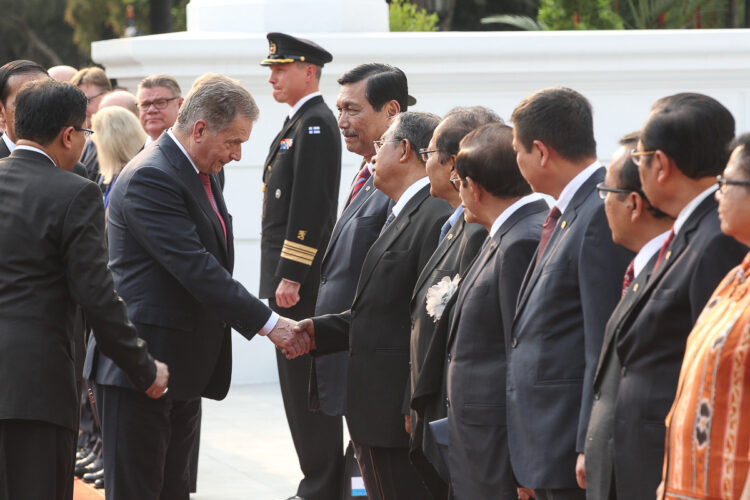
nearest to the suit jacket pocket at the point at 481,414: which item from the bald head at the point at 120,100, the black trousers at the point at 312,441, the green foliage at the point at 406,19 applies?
the black trousers at the point at 312,441

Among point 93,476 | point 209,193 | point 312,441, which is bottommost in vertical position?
point 93,476

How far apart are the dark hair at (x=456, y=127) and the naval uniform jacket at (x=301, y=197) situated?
1.92 m

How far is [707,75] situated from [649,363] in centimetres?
628

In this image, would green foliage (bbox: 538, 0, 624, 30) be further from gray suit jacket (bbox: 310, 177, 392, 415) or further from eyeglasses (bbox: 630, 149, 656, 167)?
eyeglasses (bbox: 630, 149, 656, 167)

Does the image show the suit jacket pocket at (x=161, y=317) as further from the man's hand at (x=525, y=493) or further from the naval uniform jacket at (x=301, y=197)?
the man's hand at (x=525, y=493)

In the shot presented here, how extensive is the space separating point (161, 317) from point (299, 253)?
155 cm

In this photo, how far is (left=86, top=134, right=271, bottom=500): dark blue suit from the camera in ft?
15.0

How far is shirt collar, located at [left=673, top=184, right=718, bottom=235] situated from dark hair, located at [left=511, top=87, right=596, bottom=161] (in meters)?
0.60

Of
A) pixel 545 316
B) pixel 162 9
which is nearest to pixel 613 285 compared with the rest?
pixel 545 316

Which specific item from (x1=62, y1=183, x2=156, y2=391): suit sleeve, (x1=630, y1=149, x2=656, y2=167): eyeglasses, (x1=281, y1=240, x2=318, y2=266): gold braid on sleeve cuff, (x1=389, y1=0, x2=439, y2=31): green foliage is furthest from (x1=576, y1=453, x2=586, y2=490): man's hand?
(x1=389, y1=0, x2=439, y2=31): green foliage

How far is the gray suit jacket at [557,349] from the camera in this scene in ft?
11.2

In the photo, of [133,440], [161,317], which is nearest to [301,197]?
[161,317]

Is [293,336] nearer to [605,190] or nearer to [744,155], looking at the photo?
[605,190]

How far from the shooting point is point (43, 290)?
4004 mm
